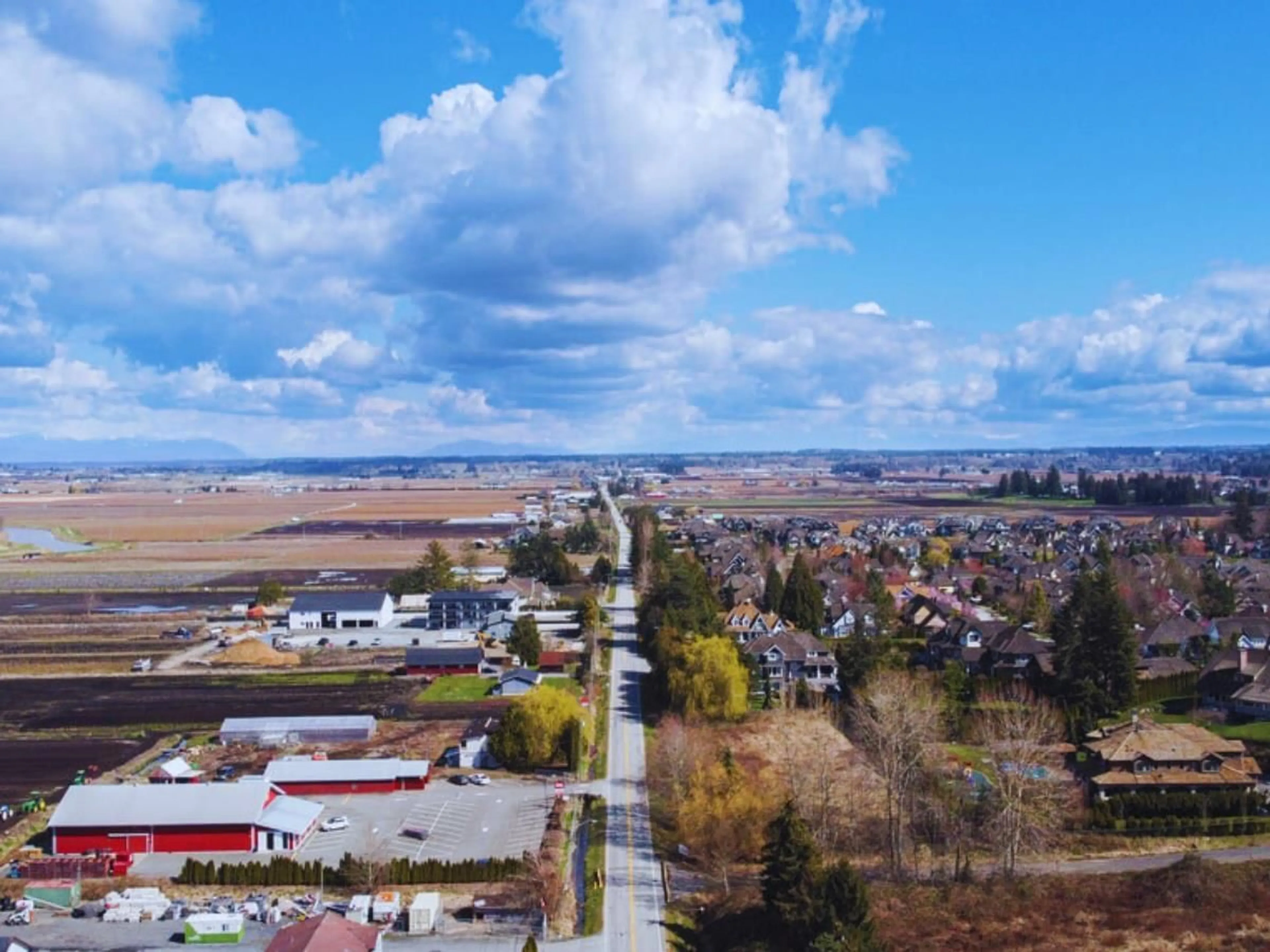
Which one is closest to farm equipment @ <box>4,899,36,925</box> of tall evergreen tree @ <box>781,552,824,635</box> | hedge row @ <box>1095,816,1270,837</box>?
hedge row @ <box>1095,816,1270,837</box>

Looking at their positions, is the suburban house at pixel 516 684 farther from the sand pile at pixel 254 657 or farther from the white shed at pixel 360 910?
the white shed at pixel 360 910

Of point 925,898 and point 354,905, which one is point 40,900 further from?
point 925,898

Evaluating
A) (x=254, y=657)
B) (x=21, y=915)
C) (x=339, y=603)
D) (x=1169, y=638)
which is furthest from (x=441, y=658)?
(x=1169, y=638)

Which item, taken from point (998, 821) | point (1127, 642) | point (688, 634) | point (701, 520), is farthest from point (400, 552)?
point (998, 821)

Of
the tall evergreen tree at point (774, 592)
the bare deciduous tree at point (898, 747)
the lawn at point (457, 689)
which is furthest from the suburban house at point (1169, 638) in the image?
the lawn at point (457, 689)

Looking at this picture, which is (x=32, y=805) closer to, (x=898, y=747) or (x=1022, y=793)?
(x=898, y=747)

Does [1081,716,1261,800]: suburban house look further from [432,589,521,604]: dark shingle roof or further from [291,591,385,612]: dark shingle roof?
[291,591,385,612]: dark shingle roof
